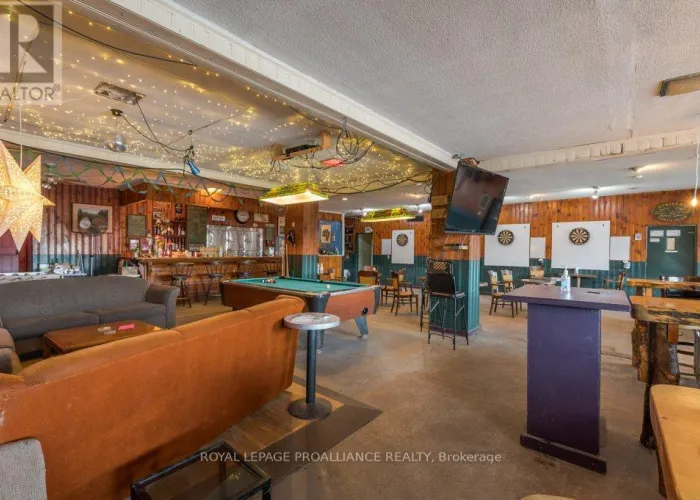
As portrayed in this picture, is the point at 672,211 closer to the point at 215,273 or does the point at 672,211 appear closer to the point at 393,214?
the point at 393,214

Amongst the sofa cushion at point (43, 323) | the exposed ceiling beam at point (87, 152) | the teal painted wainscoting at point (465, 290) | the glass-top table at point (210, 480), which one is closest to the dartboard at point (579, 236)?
the teal painted wainscoting at point (465, 290)

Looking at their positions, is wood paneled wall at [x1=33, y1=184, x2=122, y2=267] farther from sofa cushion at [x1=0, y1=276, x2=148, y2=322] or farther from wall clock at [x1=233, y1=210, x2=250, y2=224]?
sofa cushion at [x1=0, y1=276, x2=148, y2=322]

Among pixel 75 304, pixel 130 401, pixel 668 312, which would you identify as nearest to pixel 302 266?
pixel 75 304

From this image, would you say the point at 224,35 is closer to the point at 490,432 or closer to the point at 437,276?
the point at 490,432

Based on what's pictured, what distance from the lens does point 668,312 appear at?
1986 millimetres

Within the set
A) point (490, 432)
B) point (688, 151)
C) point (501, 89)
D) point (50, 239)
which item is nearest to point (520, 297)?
point (490, 432)

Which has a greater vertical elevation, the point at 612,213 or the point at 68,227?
the point at 612,213

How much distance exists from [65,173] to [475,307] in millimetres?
7919

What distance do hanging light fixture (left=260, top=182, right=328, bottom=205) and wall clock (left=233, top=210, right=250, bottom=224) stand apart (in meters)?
4.67

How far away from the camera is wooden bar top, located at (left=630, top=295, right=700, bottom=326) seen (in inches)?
75.9

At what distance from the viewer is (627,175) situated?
19.3 feet

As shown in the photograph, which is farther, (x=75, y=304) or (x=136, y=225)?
(x=136, y=225)

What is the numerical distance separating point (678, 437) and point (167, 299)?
19.0 feet

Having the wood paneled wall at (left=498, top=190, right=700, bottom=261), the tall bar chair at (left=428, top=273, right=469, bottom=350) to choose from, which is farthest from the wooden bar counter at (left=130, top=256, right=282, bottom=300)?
the wood paneled wall at (left=498, top=190, right=700, bottom=261)
